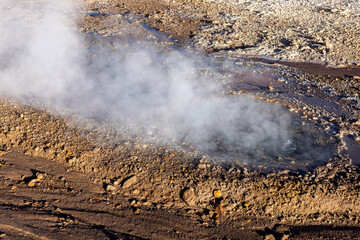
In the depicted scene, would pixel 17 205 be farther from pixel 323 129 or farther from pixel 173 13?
pixel 173 13

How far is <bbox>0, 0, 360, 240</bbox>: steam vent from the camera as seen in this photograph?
9.95 feet

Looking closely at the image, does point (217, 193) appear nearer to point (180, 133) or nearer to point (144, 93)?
point (180, 133)

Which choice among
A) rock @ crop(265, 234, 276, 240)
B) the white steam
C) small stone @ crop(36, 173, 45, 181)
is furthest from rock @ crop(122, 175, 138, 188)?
rock @ crop(265, 234, 276, 240)

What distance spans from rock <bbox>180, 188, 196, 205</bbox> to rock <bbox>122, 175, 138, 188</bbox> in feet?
2.04

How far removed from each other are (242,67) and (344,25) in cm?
425

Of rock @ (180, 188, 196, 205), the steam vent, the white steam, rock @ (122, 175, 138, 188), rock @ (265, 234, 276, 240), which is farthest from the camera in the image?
the white steam

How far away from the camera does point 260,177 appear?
3479 mm

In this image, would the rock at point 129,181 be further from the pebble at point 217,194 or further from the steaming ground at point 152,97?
the pebble at point 217,194

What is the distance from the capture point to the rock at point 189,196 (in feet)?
10.5

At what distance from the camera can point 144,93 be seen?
5.01 m

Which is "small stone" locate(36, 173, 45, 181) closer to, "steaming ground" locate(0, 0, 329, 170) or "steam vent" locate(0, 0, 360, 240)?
"steam vent" locate(0, 0, 360, 240)

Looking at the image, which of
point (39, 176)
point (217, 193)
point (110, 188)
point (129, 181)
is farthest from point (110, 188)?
point (217, 193)

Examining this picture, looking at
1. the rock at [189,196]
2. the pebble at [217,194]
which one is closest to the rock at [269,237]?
the pebble at [217,194]

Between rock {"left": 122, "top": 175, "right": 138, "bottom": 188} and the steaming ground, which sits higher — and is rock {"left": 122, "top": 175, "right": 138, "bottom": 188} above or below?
below
